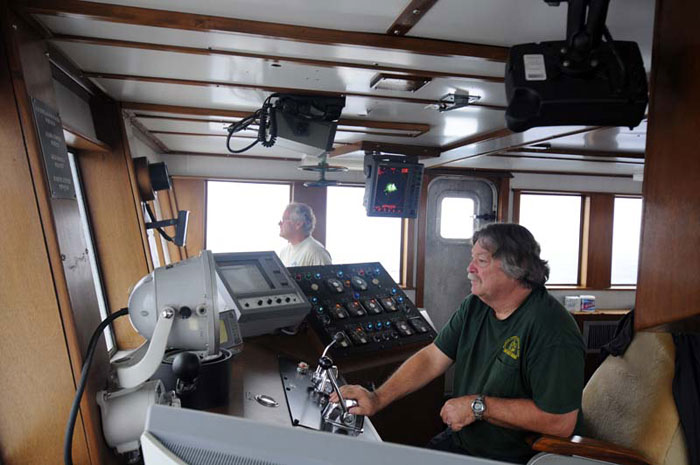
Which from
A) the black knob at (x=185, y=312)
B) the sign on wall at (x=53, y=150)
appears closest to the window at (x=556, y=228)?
the black knob at (x=185, y=312)

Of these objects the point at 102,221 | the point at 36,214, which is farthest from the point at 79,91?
the point at 36,214

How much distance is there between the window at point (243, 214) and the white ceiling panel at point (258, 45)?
309cm

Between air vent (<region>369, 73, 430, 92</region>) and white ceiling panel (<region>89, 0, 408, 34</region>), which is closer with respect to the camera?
white ceiling panel (<region>89, 0, 408, 34</region>)

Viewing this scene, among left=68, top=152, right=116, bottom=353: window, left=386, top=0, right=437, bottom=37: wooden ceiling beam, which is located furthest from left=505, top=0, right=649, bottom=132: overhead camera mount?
left=68, top=152, right=116, bottom=353: window

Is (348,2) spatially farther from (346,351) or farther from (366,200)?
(366,200)

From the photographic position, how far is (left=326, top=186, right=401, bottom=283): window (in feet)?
16.4

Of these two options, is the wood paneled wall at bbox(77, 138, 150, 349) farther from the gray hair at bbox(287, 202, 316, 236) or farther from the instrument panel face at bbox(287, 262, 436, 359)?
the gray hair at bbox(287, 202, 316, 236)

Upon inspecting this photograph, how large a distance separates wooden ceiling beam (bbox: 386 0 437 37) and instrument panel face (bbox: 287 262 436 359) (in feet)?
4.18

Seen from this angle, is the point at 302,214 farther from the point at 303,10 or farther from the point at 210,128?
the point at 303,10

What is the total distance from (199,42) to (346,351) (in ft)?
4.52

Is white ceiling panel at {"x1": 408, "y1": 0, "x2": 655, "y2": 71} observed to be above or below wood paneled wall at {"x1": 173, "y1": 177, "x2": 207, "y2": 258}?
above

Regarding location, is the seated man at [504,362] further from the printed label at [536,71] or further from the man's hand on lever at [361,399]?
the printed label at [536,71]

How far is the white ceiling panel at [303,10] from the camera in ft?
4.41

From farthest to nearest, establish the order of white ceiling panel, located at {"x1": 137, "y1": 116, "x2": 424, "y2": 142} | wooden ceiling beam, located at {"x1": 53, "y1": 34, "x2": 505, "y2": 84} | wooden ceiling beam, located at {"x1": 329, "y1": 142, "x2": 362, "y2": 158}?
wooden ceiling beam, located at {"x1": 329, "y1": 142, "x2": 362, "y2": 158} → white ceiling panel, located at {"x1": 137, "y1": 116, "x2": 424, "y2": 142} → wooden ceiling beam, located at {"x1": 53, "y1": 34, "x2": 505, "y2": 84}
